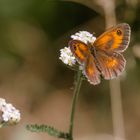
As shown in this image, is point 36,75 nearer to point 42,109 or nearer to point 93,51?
point 42,109

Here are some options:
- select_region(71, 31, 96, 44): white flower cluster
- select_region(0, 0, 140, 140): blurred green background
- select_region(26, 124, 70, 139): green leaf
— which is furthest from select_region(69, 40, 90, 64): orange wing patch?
select_region(0, 0, 140, 140): blurred green background

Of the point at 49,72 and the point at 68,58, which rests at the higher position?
the point at 49,72

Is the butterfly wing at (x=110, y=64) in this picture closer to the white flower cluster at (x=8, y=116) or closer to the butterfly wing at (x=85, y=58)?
the butterfly wing at (x=85, y=58)

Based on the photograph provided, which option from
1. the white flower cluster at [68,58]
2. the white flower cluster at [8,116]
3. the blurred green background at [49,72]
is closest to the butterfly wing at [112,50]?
the white flower cluster at [68,58]

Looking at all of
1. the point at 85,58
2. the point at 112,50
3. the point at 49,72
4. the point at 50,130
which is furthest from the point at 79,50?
the point at 49,72

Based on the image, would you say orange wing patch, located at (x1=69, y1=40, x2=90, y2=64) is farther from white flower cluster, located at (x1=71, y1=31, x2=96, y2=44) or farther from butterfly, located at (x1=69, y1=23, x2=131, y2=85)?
white flower cluster, located at (x1=71, y1=31, x2=96, y2=44)

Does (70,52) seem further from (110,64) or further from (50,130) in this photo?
(50,130)
